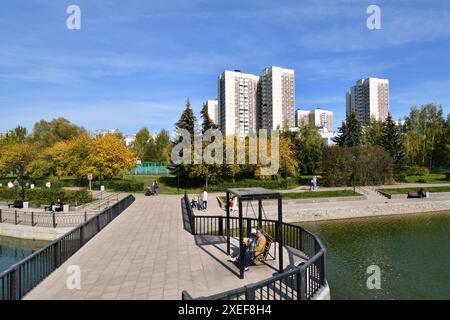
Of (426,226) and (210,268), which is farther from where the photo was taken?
(426,226)

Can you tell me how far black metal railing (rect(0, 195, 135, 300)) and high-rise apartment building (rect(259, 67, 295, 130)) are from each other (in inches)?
3790

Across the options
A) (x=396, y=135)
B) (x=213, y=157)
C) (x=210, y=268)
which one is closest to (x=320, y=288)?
(x=210, y=268)

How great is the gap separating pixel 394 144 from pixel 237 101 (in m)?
66.9

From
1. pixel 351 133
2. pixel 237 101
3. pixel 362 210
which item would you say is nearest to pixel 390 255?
pixel 362 210

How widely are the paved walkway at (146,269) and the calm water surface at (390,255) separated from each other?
4023 millimetres

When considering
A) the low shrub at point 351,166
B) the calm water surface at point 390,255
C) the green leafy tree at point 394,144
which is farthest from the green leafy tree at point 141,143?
the calm water surface at point 390,255

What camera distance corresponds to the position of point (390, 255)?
15.1 m

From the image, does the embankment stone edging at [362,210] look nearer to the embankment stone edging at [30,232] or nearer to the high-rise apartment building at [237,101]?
the embankment stone edging at [30,232]

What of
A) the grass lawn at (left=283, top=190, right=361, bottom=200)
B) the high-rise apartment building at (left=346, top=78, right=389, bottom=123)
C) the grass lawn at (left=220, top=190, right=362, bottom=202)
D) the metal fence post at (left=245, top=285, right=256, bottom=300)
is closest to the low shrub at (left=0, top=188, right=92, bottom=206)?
the grass lawn at (left=220, top=190, right=362, bottom=202)

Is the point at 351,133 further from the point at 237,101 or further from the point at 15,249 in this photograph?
the point at 237,101

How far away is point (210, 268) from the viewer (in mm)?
9523

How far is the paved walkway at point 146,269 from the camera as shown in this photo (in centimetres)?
777
